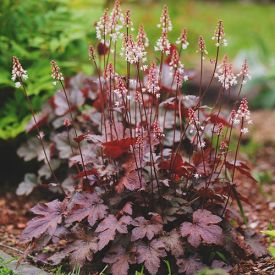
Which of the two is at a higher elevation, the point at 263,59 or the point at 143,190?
the point at 143,190

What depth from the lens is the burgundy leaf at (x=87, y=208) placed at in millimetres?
2733

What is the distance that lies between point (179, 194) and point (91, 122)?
106 centimetres

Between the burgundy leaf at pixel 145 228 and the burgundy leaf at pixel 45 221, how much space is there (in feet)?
1.32

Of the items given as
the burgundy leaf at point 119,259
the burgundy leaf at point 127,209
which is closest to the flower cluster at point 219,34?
the burgundy leaf at point 127,209

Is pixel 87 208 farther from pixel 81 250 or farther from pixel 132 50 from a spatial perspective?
pixel 132 50

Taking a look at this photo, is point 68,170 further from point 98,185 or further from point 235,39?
point 235,39

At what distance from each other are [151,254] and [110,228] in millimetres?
241

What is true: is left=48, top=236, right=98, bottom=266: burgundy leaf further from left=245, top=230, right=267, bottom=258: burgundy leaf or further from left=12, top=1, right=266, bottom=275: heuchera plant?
left=245, top=230, right=267, bottom=258: burgundy leaf

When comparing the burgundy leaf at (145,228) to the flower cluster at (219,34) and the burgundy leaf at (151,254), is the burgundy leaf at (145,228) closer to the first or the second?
the burgundy leaf at (151,254)

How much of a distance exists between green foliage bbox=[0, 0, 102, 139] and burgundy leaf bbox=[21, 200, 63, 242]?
46.4 inches

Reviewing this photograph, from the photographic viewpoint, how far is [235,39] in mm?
9531

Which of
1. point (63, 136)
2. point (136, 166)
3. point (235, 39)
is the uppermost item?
point (136, 166)

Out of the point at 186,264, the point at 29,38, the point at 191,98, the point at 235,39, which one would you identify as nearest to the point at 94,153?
the point at 191,98

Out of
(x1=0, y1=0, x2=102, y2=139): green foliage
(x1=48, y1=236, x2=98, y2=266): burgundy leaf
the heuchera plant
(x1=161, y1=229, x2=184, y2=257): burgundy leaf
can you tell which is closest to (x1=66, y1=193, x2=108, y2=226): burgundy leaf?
the heuchera plant
